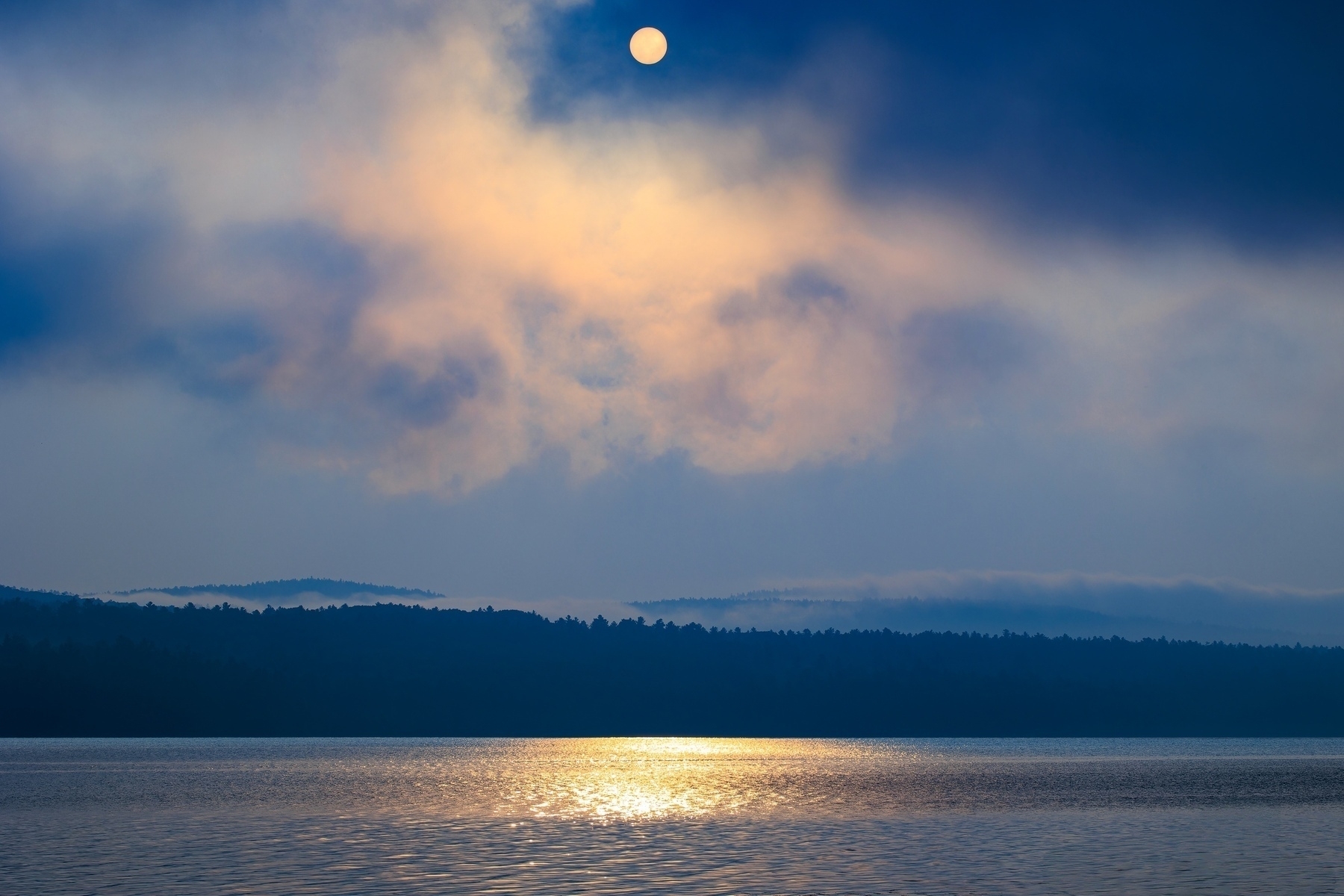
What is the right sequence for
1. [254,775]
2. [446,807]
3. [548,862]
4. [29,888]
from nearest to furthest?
[29,888]
[548,862]
[446,807]
[254,775]

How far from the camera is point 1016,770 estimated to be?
19100 cm

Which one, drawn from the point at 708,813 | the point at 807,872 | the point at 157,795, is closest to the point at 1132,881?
the point at 807,872

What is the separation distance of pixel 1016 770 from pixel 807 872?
139537mm

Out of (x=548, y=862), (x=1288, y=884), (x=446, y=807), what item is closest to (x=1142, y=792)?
(x=446, y=807)

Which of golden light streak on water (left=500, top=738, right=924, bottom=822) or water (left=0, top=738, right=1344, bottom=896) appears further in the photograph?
golden light streak on water (left=500, top=738, right=924, bottom=822)

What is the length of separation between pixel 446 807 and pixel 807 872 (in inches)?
2080

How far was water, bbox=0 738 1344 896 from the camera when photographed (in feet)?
191

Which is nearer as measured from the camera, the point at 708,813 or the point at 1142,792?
the point at 708,813

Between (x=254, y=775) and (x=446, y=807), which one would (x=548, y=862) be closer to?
(x=446, y=807)

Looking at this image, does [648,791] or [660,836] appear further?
[648,791]

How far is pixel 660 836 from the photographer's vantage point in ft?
263

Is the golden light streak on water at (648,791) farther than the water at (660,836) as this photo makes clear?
Yes

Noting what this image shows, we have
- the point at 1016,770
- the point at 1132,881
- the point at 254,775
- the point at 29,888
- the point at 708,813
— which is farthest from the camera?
the point at 1016,770

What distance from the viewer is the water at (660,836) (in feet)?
191
